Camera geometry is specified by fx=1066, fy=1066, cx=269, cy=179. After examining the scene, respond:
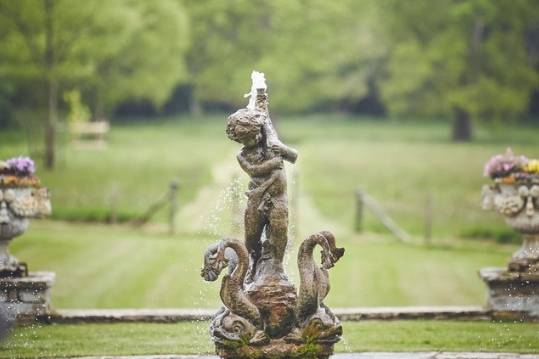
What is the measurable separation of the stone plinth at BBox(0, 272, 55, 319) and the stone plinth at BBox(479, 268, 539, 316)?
6.03 metres

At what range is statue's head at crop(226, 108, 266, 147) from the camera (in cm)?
1038

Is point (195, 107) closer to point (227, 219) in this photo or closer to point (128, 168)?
point (128, 168)

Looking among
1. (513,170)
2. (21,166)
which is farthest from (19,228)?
(513,170)

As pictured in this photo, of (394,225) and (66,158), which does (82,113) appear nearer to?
(66,158)

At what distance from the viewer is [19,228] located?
47.6 feet

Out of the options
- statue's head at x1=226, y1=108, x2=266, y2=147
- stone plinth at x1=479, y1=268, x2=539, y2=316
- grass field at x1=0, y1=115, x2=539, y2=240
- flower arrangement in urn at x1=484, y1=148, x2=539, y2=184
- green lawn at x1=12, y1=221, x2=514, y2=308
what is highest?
statue's head at x1=226, y1=108, x2=266, y2=147

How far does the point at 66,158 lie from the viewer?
42750mm

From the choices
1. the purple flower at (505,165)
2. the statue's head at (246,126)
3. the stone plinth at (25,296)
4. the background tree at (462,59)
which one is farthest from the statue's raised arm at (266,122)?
the background tree at (462,59)

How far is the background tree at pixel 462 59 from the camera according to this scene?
50125 millimetres

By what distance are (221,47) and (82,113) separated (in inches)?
546

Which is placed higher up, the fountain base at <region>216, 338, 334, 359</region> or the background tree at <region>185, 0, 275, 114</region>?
the background tree at <region>185, 0, 275, 114</region>

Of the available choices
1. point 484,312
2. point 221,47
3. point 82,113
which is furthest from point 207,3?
point 484,312

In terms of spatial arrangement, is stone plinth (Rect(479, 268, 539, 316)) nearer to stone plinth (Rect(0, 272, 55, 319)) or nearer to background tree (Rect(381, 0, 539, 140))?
stone plinth (Rect(0, 272, 55, 319))

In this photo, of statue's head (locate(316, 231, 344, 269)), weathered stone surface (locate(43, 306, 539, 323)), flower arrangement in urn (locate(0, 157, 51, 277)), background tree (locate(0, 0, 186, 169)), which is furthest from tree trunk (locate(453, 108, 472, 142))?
statue's head (locate(316, 231, 344, 269))
